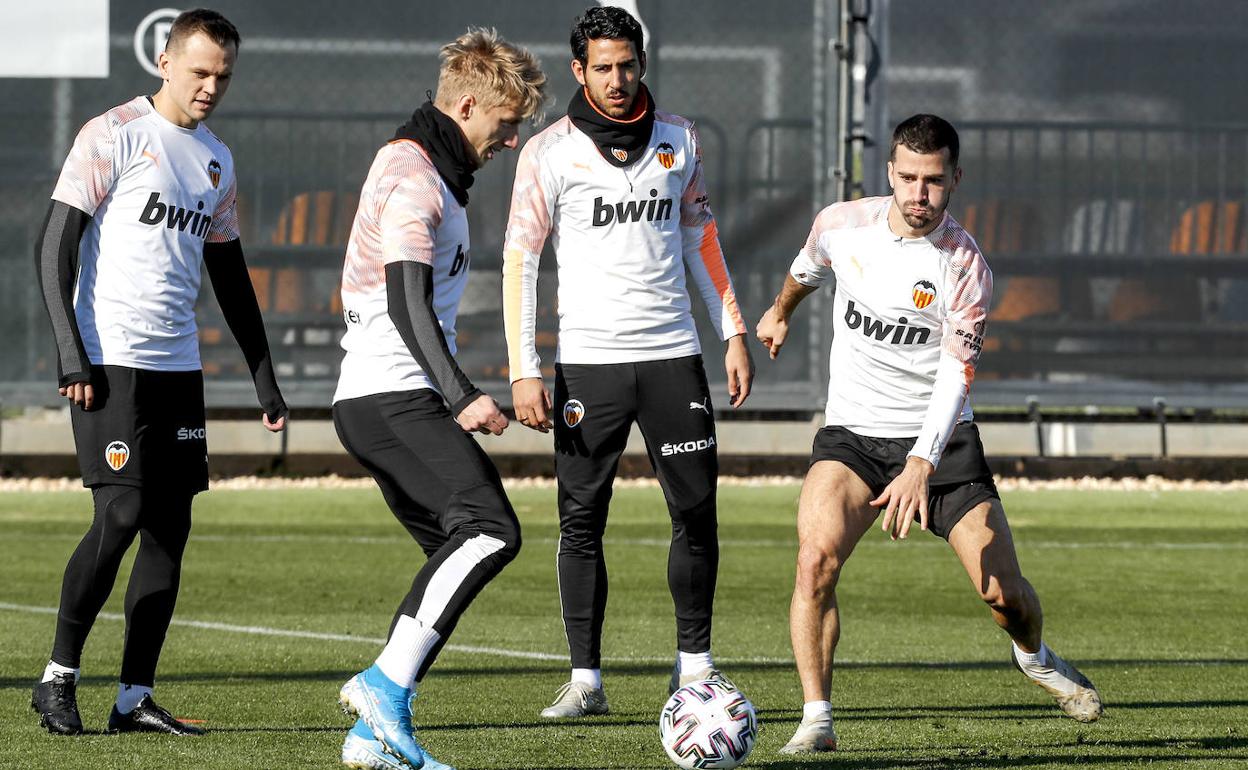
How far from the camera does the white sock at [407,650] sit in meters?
4.91

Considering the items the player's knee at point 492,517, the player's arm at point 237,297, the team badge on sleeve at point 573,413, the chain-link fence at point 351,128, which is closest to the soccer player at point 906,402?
the team badge on sleeve at point 573,413

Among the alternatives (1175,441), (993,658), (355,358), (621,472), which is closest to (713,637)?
(993,658)

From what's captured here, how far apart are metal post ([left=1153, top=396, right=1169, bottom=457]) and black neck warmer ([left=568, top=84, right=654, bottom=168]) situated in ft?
28.9

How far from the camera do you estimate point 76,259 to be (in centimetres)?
561

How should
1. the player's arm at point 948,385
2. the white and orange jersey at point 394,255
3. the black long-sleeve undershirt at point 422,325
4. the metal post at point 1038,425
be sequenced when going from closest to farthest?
the black long-sleeve undershirt at point 422,325, the white and orange jersey at point 394,255, the player's arm at point 948,385, the metal post at point 1038,425

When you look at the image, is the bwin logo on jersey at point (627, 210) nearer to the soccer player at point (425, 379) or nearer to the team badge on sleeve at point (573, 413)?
the team badge on sleeve at point (573, 413)

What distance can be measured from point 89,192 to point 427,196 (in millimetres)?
1084

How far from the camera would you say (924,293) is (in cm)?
599

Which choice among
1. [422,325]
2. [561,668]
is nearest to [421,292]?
[422,325]

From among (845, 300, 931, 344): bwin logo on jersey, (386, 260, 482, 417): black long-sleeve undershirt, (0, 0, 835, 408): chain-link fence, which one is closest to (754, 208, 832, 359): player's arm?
(845, 300, 931, 344): bwin logo on jersey

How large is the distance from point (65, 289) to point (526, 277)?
1.49m

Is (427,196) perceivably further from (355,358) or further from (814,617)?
(814,617)

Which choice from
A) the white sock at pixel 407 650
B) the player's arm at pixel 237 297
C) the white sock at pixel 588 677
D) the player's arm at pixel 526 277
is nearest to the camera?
the white sock at pixel 407 650

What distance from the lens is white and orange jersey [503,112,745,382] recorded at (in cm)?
639
